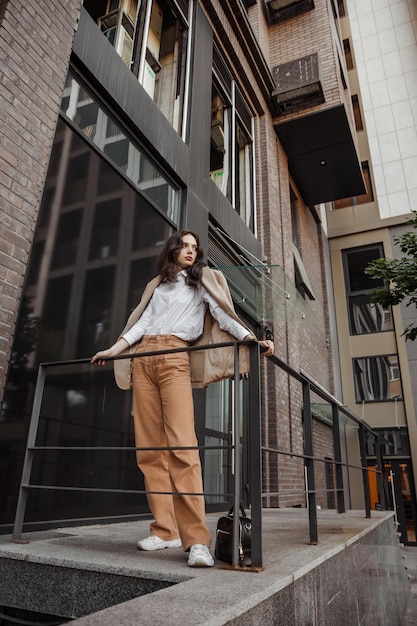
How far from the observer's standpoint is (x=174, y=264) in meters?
2.95

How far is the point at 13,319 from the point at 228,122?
23.1ft

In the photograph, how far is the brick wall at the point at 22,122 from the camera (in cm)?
319

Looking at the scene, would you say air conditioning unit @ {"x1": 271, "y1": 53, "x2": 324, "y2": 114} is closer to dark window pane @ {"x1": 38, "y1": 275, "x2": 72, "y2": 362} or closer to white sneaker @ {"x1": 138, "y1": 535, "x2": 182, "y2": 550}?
dark window pane @ {"x1": 38, "y1": 275, "x2": 72, "y2": 362}

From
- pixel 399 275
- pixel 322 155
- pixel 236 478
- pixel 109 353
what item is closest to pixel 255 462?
pixel 236 478

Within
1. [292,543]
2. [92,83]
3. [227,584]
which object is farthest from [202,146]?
[227,584]

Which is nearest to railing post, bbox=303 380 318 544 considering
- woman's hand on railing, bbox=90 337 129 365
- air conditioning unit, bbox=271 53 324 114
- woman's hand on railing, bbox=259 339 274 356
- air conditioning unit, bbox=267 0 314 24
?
woman's hand on railing, bbox=259 339 274 356

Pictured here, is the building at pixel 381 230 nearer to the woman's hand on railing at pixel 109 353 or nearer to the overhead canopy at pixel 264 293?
the overhead canopy at pixel 264 293

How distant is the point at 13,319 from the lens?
319cm

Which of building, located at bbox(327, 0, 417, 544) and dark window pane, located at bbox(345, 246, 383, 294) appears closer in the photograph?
building, located at bbox(327, 0, 417, 544)

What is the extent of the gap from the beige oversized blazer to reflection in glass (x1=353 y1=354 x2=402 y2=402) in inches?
507

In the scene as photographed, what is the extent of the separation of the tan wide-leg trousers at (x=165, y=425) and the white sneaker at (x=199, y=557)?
0.25 metres

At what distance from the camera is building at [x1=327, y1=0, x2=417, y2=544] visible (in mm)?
13695

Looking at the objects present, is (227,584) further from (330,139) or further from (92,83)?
(330,139)

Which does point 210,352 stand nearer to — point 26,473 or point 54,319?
point 26,473
